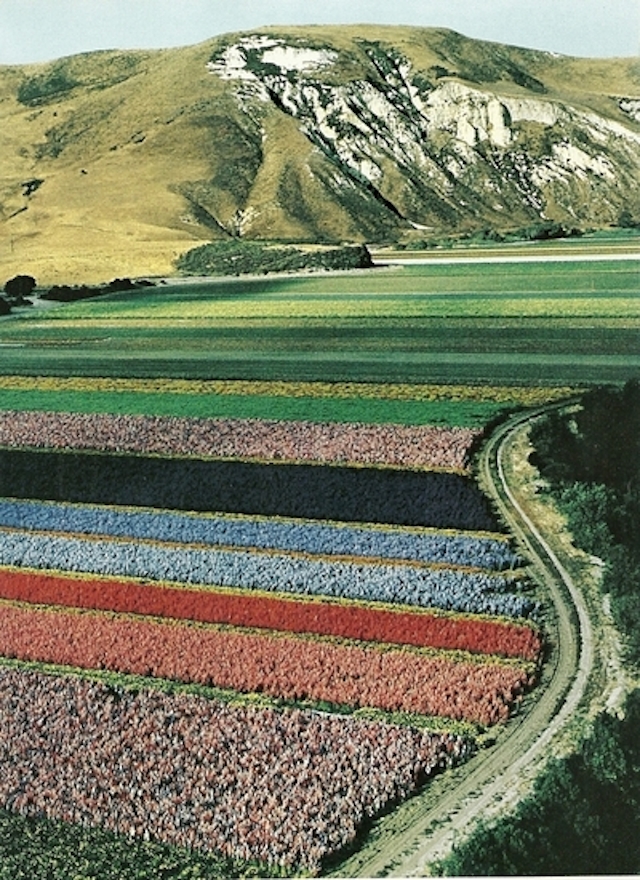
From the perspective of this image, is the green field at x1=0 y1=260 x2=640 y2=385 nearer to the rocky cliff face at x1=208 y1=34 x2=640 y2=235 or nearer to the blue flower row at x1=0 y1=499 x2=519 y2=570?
the blue flower row at x1=0 y1=499 x2=519 y2=570

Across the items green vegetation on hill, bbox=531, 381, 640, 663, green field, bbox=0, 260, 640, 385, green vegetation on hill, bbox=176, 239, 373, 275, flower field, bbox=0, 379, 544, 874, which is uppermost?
green vegetation on hill, bbox=531, 381, 640, 663

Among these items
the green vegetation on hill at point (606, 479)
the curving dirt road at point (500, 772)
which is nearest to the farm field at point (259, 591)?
the curving dirt road at point (500, 772)

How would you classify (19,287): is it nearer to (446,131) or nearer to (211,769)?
(211,769)

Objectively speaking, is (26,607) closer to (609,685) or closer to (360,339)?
(609,685)

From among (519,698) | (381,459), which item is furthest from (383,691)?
(381,459)

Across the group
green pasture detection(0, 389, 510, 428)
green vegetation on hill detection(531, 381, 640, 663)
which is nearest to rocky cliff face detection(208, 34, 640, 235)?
green pasture detection(0, 389, 510, 428)
